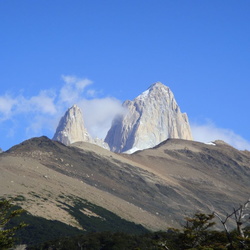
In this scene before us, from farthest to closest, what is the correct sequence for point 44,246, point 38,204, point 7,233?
point 38,204 < point 44,246 < point 7,233

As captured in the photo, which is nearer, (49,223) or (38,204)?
(49,223)

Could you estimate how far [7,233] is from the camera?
49.7 meters

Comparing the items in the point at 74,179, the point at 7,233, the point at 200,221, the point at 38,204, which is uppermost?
the point at 74,179

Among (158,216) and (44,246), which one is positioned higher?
(158,216)

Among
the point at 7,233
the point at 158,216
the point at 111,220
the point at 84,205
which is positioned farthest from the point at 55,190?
the point at 7,233

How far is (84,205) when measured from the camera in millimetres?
166250

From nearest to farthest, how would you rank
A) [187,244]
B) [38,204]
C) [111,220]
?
[187,244] < [38,204] < [111,220]

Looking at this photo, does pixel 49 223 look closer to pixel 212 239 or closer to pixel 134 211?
pixel 134 211

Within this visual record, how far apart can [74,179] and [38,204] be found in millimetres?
48783

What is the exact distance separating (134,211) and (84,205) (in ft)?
59.1

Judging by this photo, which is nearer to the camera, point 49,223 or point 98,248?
point 98,248

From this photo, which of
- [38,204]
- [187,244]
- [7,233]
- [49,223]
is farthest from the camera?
[38,204]

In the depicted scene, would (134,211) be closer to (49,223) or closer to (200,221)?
(49,223)

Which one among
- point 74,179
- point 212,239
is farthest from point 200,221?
point 74,179
